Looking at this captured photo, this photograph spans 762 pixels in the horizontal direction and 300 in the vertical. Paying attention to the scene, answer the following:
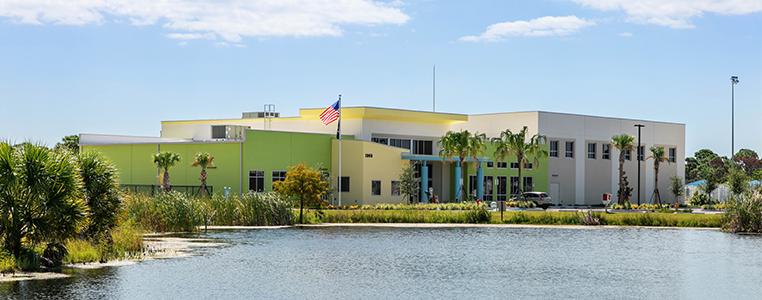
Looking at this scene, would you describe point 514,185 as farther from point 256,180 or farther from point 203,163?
point 203,163

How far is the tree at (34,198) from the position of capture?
29.4 m

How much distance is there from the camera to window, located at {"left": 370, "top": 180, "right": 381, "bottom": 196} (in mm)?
77644

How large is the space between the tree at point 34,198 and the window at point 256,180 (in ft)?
140

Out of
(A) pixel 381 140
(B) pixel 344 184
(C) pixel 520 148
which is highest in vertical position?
(A) pixel 381 140

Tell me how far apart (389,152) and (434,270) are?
48.5 metres

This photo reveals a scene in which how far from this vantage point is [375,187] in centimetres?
7812

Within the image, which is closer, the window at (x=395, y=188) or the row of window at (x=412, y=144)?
the window at (x=395, y=188)

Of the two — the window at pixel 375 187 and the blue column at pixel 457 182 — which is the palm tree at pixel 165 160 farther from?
the blue column at pixel 457 182

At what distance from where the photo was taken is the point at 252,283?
27188mm

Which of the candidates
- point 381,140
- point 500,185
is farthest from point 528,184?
point 381,140

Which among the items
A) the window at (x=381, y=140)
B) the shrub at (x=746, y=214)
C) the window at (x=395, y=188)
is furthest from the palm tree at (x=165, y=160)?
the shrub at (x=746, y=214)

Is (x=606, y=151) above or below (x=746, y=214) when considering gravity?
above

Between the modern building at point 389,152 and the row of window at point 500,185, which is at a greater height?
the modern building at point 389,152

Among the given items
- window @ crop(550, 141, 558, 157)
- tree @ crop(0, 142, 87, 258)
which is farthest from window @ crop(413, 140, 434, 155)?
tree @ crop(0, 142, 87, 258)
